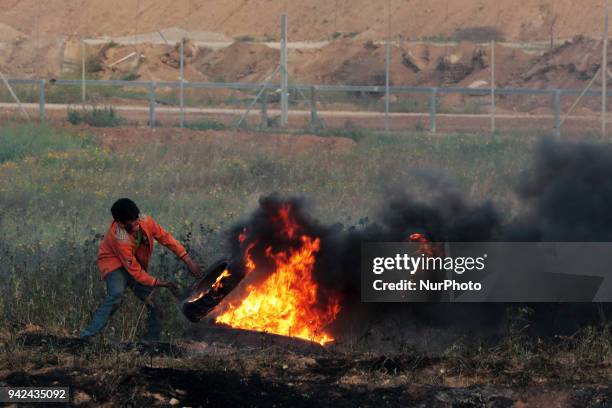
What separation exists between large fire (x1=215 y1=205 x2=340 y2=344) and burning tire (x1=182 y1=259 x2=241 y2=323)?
472 mm

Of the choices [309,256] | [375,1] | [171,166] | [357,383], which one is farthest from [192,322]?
[375,1]

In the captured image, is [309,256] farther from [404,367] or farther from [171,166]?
[171,166]

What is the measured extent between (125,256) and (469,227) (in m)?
3.61

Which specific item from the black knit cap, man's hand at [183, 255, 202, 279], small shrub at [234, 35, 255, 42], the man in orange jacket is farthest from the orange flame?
small shrub at [234, 35, 255, 42]

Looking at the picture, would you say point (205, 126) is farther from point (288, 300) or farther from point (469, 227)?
point (288, 300)

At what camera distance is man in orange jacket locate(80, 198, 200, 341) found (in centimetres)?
1012

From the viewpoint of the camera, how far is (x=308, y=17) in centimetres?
5750

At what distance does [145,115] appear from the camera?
34906 mm

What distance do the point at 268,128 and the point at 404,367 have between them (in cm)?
1985

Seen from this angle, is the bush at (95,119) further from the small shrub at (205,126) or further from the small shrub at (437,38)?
the small shrub at (437,38)

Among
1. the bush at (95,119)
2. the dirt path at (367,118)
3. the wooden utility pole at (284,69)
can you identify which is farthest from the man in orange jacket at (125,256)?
the dirt path at (367,118)

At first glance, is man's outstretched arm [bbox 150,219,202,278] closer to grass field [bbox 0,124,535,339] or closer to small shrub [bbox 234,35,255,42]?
grass field [bbox 0,124,535,339]

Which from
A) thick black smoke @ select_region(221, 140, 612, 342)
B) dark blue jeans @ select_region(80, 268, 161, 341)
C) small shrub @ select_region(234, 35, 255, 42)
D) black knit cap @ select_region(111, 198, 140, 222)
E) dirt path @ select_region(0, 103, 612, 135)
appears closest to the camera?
black knit cap @ select_region(111, 198, 140, 222)

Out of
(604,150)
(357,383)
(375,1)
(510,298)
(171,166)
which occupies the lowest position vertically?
(357,383)
